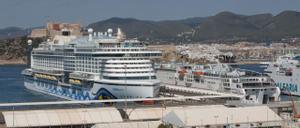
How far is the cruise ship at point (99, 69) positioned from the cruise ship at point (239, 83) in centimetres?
358

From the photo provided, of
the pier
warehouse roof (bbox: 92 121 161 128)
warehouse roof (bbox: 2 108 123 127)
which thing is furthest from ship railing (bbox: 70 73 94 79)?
warehouse roof (bbox: 92 121 161 128)

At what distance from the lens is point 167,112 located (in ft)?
72.4

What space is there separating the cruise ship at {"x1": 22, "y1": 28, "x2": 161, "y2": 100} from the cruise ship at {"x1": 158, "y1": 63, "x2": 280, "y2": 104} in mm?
3580

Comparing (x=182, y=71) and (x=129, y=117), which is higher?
(x=182, y=71)

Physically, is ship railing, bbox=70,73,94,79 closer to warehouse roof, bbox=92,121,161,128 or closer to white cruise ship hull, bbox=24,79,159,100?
white cruise ship hull, bbox=24,79,159,100

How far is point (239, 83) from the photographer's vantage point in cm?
3042

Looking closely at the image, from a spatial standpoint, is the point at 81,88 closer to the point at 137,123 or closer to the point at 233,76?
the point at 233,76

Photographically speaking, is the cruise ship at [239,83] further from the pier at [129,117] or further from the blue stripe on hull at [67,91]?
the pier at [129,117]

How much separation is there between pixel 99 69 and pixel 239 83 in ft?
22.1

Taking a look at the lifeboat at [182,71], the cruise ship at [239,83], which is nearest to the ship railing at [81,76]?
the cruise ship at [239,83]

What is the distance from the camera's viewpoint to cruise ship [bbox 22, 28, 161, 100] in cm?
2836

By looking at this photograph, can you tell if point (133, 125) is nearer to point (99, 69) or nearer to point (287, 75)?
point (99, 69)

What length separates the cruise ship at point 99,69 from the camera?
28359 millimetres

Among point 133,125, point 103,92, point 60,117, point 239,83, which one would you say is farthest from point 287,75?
point 60,117
